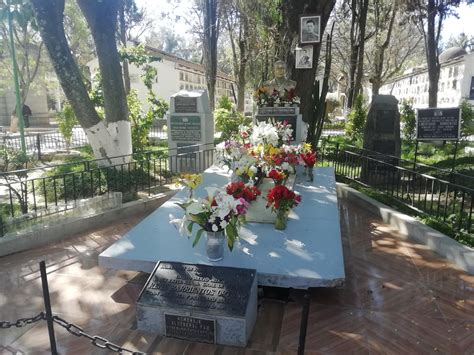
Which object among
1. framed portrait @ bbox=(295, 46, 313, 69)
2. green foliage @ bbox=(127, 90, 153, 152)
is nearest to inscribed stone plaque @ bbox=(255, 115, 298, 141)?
framed portrait @ bbox=(295, 46, 313, 69)

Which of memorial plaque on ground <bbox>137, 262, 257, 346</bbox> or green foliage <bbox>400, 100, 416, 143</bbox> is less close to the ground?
green foliage <bbox>400, 100, 416, 143</bbox>

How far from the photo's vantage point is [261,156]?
5773mm

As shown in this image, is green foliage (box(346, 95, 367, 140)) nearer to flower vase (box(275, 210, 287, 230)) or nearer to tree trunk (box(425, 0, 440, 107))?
tree trunk (box(425, 0, 440, 107))

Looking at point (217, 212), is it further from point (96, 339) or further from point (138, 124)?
point (138, 124)

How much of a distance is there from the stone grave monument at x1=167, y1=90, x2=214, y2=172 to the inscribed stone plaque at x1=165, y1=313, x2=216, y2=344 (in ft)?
24.0

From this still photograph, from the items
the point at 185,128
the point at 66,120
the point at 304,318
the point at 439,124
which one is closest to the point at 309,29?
the point at 439,124

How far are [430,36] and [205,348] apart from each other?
18423 millimetres

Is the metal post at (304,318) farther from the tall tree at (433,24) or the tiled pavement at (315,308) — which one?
the tall tree at (433,24)

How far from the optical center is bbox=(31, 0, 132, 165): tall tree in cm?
758

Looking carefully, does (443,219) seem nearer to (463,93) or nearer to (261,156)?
(261,156)

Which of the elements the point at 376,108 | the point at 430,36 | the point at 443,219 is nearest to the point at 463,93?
the point at 430,36

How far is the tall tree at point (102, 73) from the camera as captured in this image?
7.58 m

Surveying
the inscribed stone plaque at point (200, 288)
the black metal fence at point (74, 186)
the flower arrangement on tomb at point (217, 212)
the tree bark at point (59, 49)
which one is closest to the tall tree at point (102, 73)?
the tree bark at point (59, 49)

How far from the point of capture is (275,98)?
29.9ft
